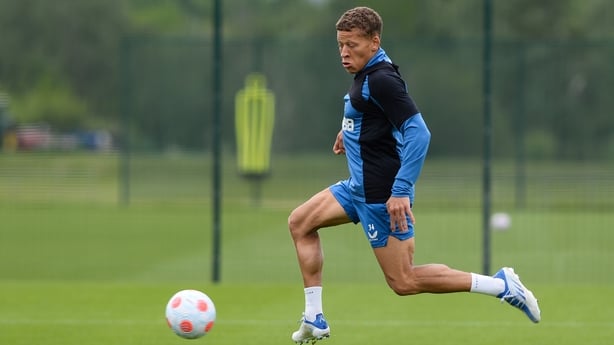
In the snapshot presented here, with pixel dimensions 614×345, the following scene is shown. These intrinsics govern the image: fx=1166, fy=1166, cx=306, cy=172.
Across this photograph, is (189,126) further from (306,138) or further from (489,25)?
(489,25)

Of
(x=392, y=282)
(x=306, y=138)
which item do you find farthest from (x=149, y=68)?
(x=392, y=282)

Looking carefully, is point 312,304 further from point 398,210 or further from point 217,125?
point 217,125

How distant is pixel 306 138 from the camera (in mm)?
21812

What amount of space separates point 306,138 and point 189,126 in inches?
183

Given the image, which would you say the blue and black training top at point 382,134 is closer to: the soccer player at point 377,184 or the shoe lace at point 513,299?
the soccer player at point 377,184

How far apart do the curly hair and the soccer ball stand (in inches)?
82.7

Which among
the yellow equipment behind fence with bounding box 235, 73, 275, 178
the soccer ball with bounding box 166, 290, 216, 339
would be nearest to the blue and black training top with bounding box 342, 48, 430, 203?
the soccer ball with bounding box 166, 290, 216, 339

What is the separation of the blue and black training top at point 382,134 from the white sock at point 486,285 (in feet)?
2.46

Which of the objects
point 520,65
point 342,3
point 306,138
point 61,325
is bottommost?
point 61,325

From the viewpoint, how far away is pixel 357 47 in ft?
25.2

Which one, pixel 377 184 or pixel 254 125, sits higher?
pixel 254 125

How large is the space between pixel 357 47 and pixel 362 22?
6.6 inches

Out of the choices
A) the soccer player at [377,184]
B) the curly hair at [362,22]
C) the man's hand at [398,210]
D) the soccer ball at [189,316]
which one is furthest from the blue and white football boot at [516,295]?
the soccer ball at [189,316]

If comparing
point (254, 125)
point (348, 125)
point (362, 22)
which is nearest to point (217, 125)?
point (254, 125)
